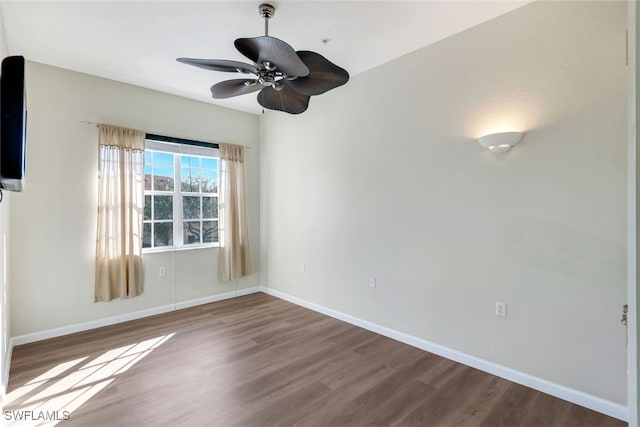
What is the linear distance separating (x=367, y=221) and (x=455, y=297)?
3.90 feet

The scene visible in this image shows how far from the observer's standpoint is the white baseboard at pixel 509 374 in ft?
6.78

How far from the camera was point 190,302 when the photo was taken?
4340mm

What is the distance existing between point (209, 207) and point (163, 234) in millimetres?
739

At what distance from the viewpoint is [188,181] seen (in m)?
4.38

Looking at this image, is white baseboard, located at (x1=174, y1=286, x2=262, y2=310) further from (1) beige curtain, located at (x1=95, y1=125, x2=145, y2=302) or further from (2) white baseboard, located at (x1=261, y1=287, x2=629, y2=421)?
(2) white baseboard, located at (x1=261, y1=287, x2=629, y2=421)

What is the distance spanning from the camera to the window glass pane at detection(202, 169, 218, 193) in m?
4.54

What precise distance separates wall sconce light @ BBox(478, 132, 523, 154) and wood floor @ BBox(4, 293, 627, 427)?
72.2 inches

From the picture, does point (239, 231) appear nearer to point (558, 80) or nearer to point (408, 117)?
point (408, 117)

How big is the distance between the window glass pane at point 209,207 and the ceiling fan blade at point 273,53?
2.99 m

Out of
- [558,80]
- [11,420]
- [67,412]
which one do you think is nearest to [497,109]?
[558,80]

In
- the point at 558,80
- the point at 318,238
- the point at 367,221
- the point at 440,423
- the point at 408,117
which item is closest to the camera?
the point at 440,423

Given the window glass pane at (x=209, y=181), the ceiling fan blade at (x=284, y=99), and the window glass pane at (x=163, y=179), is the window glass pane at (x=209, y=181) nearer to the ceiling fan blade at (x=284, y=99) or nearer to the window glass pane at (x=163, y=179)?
the window glass pane at (x=163, y=179)

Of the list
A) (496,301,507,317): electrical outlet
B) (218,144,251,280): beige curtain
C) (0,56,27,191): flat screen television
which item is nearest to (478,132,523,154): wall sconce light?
(496,301,507,317): electrical outlet

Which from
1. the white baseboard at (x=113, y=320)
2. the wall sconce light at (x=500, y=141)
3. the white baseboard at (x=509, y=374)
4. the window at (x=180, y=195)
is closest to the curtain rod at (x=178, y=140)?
the window at (x=180, y=195)
